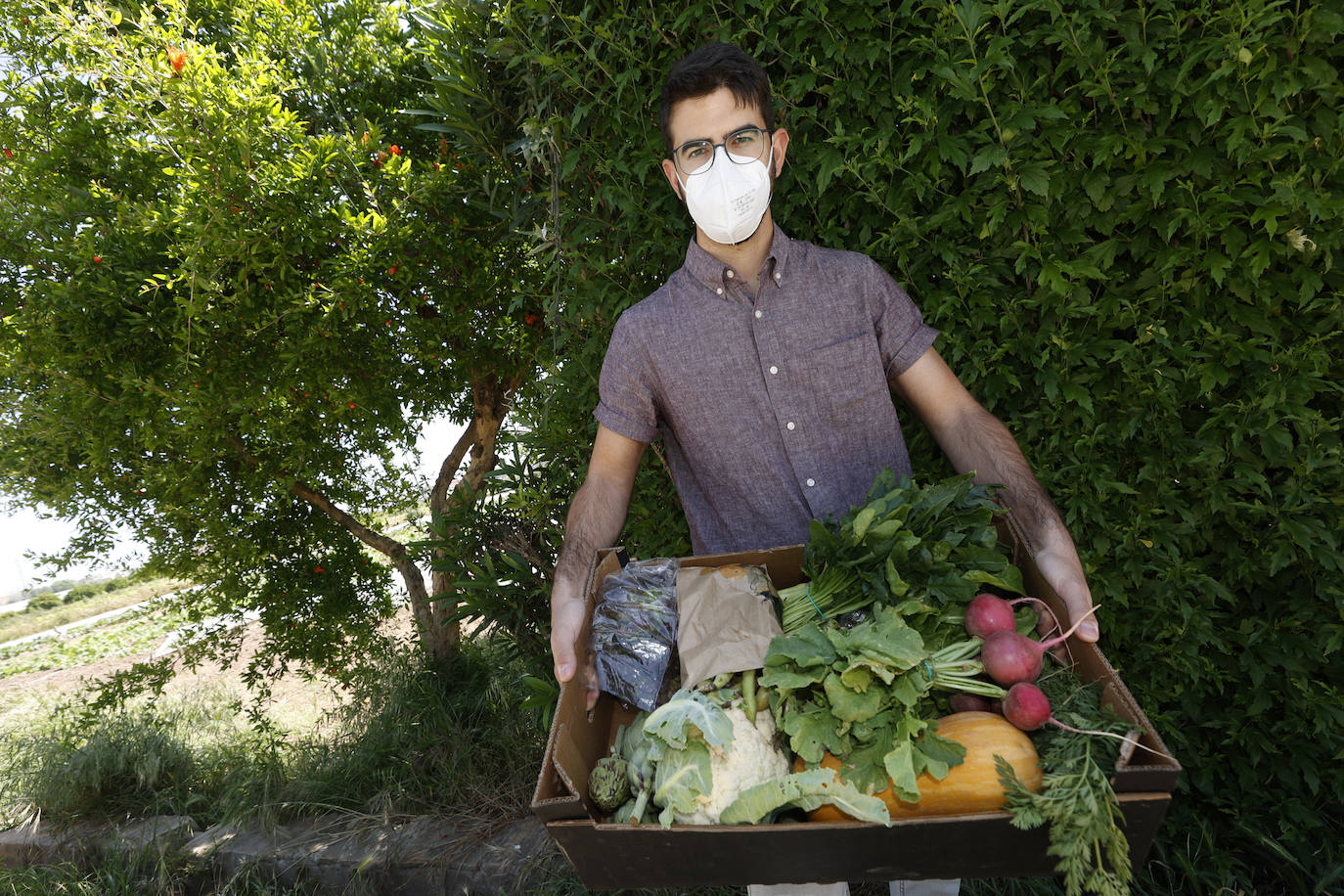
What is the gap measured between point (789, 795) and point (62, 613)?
14.8 metres

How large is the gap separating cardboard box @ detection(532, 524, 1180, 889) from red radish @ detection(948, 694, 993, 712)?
20cm

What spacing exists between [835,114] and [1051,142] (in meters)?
0.65

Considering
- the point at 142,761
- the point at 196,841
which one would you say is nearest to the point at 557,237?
the point at 196,841

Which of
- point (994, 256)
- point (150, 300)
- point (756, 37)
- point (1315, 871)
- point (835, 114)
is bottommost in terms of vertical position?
point (1315, 871)

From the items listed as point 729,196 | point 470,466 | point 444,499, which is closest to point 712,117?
point 729,196

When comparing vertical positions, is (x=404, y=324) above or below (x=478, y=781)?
above

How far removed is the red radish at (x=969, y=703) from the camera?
1436mm

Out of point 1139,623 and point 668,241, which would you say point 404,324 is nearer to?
point 668,241

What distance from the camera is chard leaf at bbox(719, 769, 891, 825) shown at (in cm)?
128

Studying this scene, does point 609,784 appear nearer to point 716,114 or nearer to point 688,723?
point 688,723

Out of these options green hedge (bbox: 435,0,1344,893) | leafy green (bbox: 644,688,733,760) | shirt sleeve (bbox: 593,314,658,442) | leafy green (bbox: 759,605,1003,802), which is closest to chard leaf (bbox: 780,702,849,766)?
leafy green (bbox: 759,605,1003,802)

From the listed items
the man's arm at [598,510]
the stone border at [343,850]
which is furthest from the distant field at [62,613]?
the man's arm at [598,510]

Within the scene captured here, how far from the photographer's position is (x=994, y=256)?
228cm

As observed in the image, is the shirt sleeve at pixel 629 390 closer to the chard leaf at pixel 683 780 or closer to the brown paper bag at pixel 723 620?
the brown paper bag at pixel 723 620
